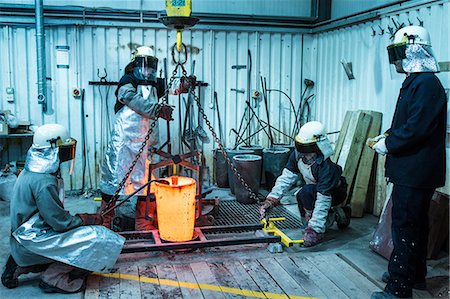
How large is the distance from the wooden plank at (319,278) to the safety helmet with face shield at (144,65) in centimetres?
270

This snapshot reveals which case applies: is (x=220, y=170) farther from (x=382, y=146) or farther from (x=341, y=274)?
(x=382, y=146)

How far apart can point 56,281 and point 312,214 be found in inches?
102

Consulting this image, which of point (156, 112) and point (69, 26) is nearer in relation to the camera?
point (156, 112)

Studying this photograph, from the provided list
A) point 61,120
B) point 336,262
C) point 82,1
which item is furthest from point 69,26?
point 336,262

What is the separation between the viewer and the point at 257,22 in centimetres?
753

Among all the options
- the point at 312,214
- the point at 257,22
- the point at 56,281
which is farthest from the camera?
the point at 257,22

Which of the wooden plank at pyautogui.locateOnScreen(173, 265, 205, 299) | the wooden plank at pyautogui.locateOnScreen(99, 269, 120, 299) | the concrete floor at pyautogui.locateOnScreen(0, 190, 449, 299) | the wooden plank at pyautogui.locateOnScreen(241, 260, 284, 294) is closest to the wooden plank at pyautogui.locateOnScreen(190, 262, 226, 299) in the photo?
the wooden plank at pyautogui.locateOnScreen(173, 265, 205, 299)

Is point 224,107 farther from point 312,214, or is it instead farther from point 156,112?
point 312,214

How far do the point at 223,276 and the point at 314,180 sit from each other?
1604 mm

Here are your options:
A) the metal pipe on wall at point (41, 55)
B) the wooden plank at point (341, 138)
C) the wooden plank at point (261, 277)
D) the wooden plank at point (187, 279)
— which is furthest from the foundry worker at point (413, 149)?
the metal pipe on wall at point (41, 55)

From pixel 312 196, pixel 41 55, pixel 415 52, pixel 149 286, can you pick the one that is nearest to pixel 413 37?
pixel 415 52

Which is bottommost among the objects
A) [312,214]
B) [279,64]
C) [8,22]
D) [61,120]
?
[312,214]

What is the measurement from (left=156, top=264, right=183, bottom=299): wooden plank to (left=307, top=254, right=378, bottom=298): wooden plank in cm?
129

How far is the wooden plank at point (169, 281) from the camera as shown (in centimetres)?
373
